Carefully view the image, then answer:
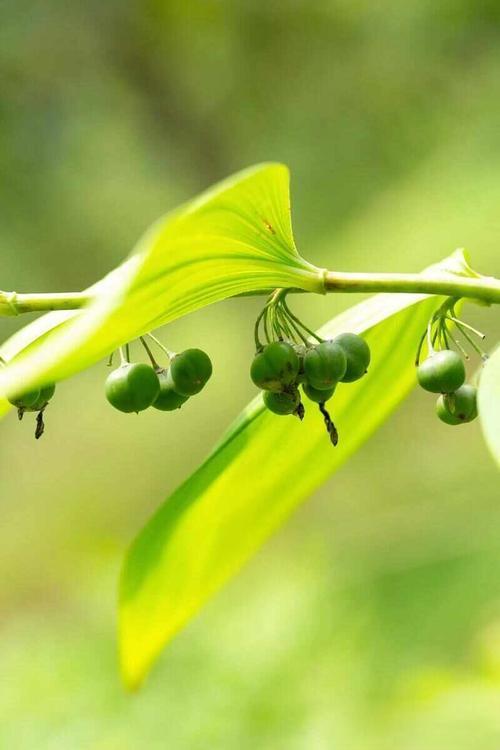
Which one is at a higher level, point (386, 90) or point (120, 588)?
point (120, 588)

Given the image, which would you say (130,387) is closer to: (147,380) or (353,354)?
(147,380)

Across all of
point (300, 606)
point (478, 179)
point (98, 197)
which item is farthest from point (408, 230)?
point (300, 606)

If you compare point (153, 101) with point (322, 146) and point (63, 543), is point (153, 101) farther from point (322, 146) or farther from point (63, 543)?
point (63, 543)

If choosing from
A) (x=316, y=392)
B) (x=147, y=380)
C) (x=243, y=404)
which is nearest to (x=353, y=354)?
(x=316, y=392)

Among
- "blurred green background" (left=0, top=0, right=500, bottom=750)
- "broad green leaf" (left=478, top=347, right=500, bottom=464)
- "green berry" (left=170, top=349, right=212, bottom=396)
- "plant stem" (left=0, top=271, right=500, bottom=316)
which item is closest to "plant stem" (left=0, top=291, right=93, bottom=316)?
"plant stem" (left=0, top=271, right=500, bottom=316)

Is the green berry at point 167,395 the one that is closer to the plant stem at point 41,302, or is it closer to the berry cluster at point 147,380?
the berry cluster at point 147,380

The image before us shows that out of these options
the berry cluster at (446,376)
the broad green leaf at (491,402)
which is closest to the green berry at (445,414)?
the berry cluster at (446,376)
